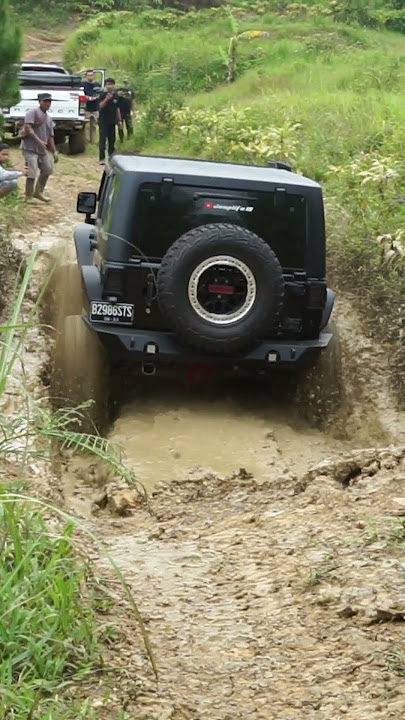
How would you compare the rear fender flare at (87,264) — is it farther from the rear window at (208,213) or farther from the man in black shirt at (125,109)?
the man in black shirt at (125,109)

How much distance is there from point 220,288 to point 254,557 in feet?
9.81

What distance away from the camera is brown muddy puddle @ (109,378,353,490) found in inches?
299

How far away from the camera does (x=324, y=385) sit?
360 inches

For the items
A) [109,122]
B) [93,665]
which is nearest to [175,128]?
[109,122]

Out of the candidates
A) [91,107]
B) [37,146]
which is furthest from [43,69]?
[37,146]

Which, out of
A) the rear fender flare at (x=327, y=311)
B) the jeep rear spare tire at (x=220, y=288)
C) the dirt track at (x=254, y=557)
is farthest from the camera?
the rear fender flare at (x=327, y=311)

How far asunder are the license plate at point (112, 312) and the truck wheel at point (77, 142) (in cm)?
1465

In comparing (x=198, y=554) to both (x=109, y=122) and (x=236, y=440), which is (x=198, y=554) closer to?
(x=236, y=440)

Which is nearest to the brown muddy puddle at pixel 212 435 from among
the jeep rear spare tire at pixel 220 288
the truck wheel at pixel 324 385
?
the truck wheel at pixel 324 385

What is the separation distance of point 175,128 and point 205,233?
14.7 m

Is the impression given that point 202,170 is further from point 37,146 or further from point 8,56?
point 8,56

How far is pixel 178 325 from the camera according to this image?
7.93m

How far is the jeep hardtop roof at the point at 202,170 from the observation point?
8.17m

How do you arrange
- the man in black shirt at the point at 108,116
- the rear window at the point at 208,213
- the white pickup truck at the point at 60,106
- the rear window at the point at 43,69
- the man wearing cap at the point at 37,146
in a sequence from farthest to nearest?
the rear window at the point at 43,69 → the white pickup truck at the point at 60,106 → the man in black shirt at the point at 108,116 → the man wearing cap at the point at 37,146 → the rear window at the point at 208,213
